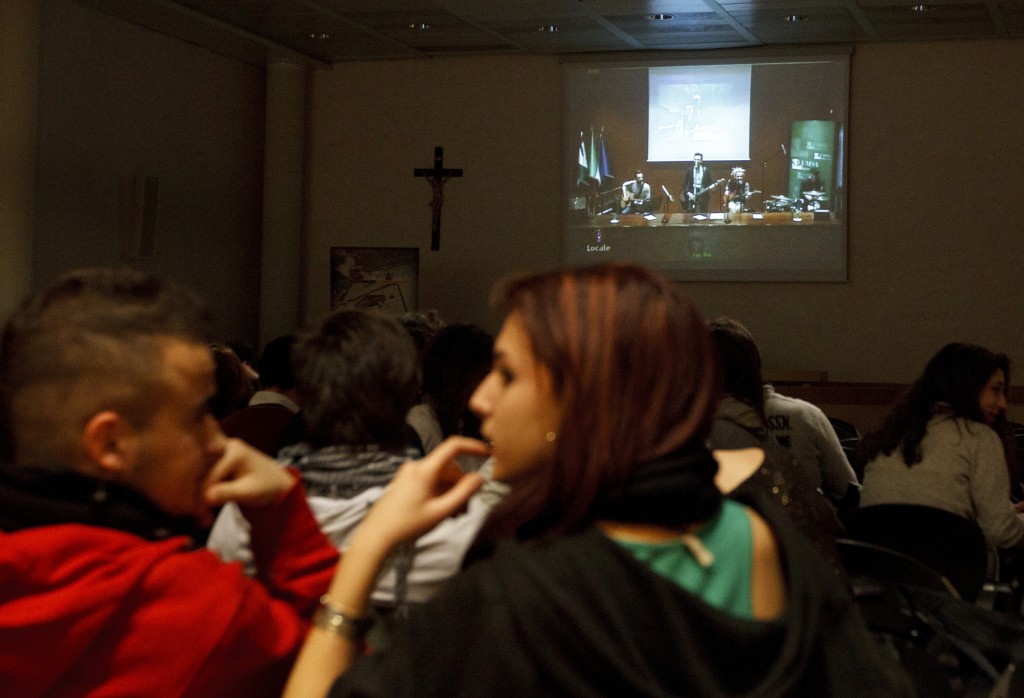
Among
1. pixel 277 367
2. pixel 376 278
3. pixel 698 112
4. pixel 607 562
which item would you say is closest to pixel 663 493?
pixel 607 562

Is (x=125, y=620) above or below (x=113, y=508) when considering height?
below

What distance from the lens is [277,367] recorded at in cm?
439

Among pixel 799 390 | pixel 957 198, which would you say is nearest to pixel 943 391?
pixel 799 390

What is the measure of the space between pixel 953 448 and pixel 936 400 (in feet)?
0.76

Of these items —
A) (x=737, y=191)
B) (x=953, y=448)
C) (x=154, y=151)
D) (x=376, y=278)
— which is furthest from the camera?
(x=376, y=278)

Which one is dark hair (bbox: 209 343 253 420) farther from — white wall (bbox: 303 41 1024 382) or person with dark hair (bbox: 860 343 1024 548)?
white wall (bbox: 303 41 1024 382)

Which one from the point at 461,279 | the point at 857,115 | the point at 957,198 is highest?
the point at 857,115

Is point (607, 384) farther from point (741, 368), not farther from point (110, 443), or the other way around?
point (741, 368)

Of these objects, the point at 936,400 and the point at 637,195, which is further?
the point at 637,195

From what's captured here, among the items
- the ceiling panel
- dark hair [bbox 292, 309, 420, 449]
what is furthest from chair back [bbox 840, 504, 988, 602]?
the ceiling panel

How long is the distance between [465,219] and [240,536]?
9.67m

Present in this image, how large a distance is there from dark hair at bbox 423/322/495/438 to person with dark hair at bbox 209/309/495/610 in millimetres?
1254

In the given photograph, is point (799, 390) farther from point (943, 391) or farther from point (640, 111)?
point (943, 391)

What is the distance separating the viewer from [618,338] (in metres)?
1.12
